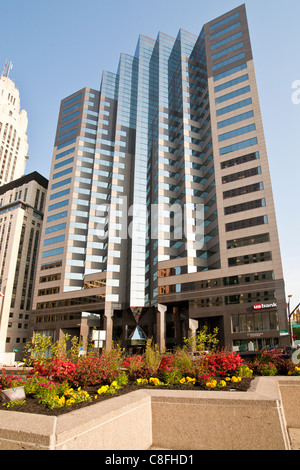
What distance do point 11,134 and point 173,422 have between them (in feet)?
557

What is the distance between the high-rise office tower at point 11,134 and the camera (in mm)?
147375

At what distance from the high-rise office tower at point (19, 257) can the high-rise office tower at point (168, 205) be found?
2163 centimetres

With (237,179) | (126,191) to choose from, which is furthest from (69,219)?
(237,179)

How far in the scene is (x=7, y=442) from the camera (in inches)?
202

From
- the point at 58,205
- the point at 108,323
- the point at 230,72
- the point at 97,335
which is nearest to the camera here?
the point at 97,335

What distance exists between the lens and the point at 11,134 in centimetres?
15262

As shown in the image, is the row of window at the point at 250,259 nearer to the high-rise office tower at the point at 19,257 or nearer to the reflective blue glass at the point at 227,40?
the reflective blue glass at the point at 227,40

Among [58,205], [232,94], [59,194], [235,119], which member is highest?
[232,94]

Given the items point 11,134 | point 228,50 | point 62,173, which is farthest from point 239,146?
point 11,134

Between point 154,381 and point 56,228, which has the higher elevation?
point 56,228

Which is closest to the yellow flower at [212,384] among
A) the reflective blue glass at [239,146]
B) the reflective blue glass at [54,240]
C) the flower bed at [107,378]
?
the flower bed at [107,378]

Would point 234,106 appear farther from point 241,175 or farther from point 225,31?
point 225,31

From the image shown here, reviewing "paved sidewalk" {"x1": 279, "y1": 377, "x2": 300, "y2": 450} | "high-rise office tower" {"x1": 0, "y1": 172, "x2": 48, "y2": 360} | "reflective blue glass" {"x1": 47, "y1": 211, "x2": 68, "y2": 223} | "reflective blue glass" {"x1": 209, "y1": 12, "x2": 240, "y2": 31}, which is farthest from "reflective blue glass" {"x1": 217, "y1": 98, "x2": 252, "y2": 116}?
"high-rise office tower" {"x1": 0, "y1": 172, "x2": 48, "y2": 360}

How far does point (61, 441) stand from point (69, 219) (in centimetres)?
7894
